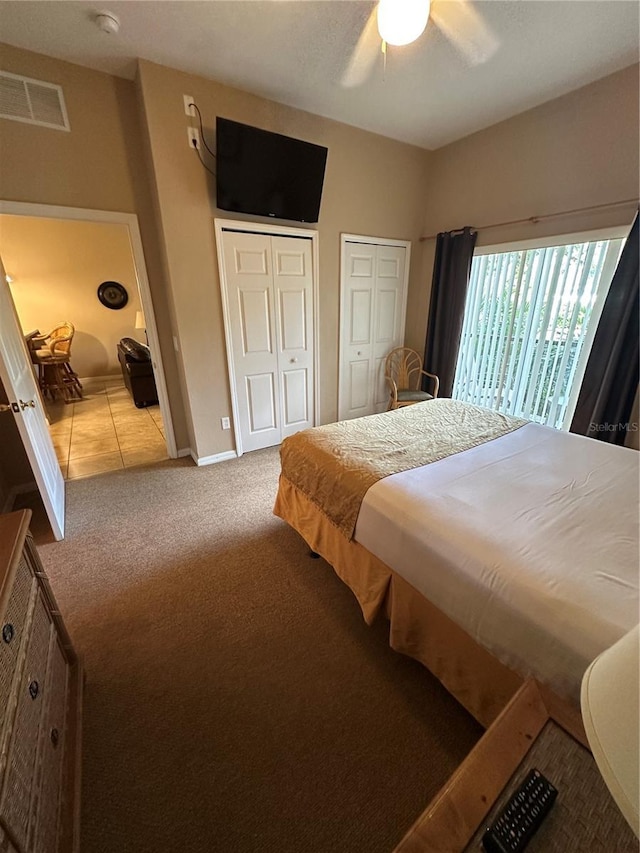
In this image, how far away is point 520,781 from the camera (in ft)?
2.10

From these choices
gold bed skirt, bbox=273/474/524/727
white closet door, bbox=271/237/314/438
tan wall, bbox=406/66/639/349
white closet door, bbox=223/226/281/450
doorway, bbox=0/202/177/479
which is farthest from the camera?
doorway, bbox=0/202/177/479

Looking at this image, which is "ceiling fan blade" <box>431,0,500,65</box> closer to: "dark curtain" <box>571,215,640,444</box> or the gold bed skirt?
"dark curtain" <box>571,215,640,444</box>

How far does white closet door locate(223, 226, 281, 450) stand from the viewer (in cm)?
286

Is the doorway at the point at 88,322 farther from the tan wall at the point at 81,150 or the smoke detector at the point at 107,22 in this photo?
the smoke detector at the point at 107,22

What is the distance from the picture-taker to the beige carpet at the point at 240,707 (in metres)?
1.02

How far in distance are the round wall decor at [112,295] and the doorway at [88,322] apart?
49mm

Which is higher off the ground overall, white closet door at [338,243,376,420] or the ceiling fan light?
the ceiling fan light

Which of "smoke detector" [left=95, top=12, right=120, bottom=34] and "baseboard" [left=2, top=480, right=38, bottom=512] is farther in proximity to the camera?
"baseboard" [left=2, top=480, right=38, bottom=512]

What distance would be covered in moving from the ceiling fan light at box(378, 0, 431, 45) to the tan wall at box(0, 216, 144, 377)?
533 cm

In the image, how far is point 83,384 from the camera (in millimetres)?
5914

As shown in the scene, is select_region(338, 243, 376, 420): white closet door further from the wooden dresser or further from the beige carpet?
the wooden dresser

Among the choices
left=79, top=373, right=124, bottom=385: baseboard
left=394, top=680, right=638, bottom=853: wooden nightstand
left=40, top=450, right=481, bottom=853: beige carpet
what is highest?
left=394, top=680, right=638, bottom=853: wooden nightstand

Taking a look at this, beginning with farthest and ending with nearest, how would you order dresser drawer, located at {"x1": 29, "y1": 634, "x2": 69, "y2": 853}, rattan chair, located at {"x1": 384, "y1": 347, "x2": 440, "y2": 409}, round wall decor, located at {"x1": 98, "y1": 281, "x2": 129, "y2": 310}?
1. round wall decor, located at {"x1": 98, "y1": 281, "x2": 129, "y2": 310}
2. rattan chair, located at {"x1": 384, "y1": 347, "x2": 440, "y2": 409}
3. dresser drawer, located at {"x1": 29, "y1": 634, "x2": 69, "y2": 853}

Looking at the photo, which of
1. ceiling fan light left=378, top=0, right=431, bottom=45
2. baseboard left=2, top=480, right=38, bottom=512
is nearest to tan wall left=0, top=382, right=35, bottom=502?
baseboard left=2, top=480, right=38, bottom=512
